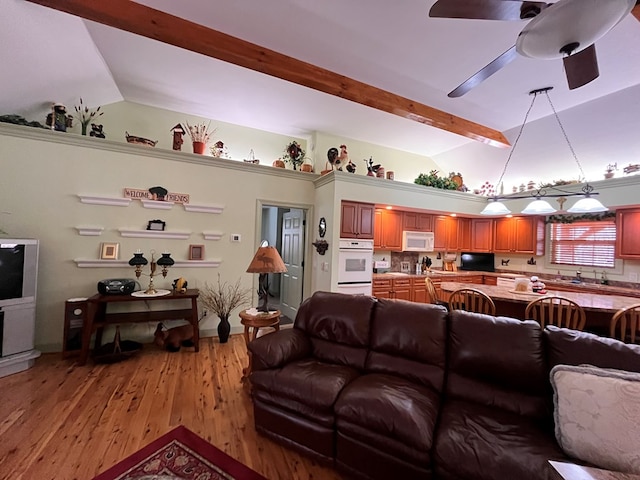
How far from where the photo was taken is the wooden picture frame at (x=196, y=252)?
4168 mm

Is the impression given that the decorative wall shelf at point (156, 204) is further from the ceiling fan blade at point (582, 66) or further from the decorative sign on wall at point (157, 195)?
the ceiling fan blade at point (582, 66)

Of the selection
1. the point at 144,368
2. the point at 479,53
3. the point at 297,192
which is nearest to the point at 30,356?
the point at 144,368

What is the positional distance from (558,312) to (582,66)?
7.19ft

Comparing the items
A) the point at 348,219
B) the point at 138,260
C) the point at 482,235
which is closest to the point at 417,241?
the point at 482,235

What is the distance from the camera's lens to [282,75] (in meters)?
2.98

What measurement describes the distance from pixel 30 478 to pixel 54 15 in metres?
3.55

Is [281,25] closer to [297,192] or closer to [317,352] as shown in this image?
[297,192]

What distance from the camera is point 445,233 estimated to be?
620cm

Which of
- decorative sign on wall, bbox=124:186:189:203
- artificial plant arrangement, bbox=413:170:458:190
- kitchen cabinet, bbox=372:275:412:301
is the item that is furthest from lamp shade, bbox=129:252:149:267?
artificial plant arrangement, bbox=413:170:458:190

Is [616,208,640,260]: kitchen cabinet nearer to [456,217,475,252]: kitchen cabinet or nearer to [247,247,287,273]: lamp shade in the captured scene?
[456,217,475,252]: kitchen cabinet

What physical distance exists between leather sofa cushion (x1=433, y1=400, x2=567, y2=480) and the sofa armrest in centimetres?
115

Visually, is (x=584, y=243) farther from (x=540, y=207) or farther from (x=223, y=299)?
(x=223, y=299)

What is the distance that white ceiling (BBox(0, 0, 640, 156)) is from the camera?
2395mm

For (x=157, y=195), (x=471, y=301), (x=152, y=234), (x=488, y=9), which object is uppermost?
(x=488, y=9)
